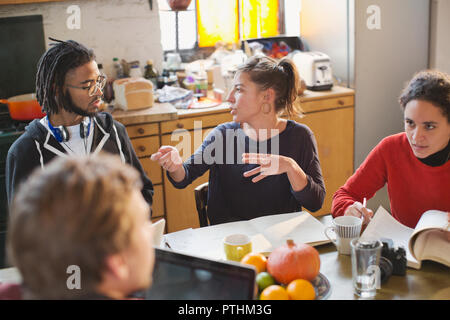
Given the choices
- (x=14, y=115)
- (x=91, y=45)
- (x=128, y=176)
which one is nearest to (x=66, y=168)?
(x=128, y=176)

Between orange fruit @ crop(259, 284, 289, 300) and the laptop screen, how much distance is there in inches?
6.1

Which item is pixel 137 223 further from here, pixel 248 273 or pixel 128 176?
pixel 248 273

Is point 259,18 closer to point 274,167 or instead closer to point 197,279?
point 274,167

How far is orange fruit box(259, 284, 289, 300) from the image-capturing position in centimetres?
116

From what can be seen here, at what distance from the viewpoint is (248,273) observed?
3.29ft

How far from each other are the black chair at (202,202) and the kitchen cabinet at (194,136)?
937 mm

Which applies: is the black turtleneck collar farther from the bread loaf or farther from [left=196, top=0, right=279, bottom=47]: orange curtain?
[left=196, top=0, right=279, bottom=47]: orange curtain

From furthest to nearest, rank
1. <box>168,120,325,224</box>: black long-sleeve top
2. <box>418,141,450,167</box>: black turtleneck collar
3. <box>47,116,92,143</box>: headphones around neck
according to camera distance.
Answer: <box>168,120,325,224</box>: black long-sleeve top, <box>47,116,92,143</box>: headphones around neck, <box>418,141,450,167</box>: black turtleneck collar

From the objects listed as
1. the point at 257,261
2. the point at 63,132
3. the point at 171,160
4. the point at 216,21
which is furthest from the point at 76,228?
the point at 216,21

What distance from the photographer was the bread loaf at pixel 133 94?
2928 mm

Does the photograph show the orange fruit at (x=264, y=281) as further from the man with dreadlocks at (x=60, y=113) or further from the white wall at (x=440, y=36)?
the white wall at (x=440, y=36)

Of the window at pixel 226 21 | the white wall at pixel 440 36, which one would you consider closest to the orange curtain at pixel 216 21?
the window at pixel 226 21

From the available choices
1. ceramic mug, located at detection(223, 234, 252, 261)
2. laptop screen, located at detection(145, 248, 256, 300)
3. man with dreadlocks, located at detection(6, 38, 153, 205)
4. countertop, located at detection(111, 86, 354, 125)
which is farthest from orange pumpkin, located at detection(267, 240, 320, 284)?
countertop, located at detection(111, 86, 354, 125)
